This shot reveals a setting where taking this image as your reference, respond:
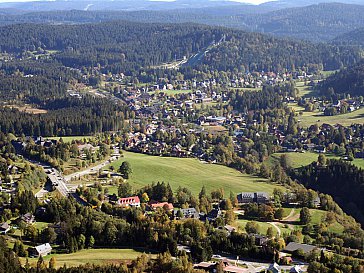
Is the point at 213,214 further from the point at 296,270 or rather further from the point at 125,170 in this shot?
the point at 125,170

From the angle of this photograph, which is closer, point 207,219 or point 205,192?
point 207,219

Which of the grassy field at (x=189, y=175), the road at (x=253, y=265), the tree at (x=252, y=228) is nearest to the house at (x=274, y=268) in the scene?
the road at (x=253, y=265)

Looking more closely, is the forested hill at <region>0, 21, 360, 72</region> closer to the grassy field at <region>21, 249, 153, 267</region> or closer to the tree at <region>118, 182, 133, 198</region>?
the tree at <region>118, 182, 133, 198</region>

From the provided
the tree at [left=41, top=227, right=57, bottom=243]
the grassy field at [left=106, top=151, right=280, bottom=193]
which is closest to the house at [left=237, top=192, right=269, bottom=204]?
the grassy field at [left=106, top=151, right=280, bottom=193]

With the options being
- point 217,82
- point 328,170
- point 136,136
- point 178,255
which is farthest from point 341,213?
point 217,82

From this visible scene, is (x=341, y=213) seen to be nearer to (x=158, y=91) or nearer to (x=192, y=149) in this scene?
(x=192, y=149)
